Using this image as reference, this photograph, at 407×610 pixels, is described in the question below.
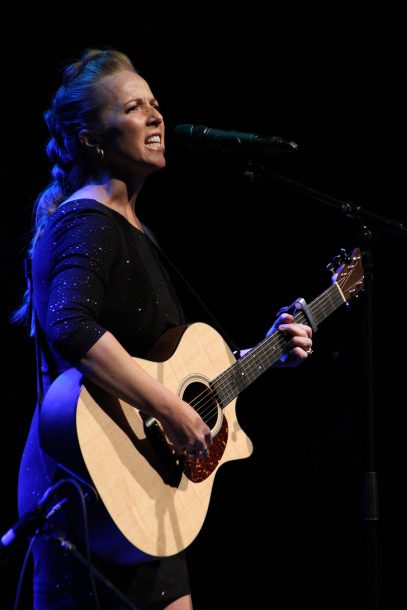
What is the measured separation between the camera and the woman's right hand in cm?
216

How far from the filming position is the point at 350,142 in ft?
14.5

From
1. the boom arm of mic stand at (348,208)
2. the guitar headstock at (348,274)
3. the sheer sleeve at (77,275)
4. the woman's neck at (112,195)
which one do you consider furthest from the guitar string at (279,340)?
the woman's neck at (112,195)

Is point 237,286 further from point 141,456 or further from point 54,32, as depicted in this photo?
point 141,456

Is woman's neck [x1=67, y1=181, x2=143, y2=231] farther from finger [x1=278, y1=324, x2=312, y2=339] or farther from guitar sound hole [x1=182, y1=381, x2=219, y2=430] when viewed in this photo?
finger [x1=278, y1=324, x2=312, y2=339]

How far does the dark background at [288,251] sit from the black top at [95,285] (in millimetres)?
1491

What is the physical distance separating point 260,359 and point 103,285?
840mm

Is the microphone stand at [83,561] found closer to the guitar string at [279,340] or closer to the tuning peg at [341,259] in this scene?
the guitar string at [279,340]

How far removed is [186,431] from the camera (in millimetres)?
2180

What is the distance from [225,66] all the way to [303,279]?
50.1 inches

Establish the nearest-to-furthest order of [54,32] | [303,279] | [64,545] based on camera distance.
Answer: [64,545] < [54,32] < [303,279]

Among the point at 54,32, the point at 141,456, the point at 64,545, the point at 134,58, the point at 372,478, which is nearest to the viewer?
the point at 64,545

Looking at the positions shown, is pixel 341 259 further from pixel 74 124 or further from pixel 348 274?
pixel 74 124

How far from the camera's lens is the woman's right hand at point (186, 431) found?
2.16 m

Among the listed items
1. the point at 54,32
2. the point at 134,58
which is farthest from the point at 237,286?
the point at 54,32
